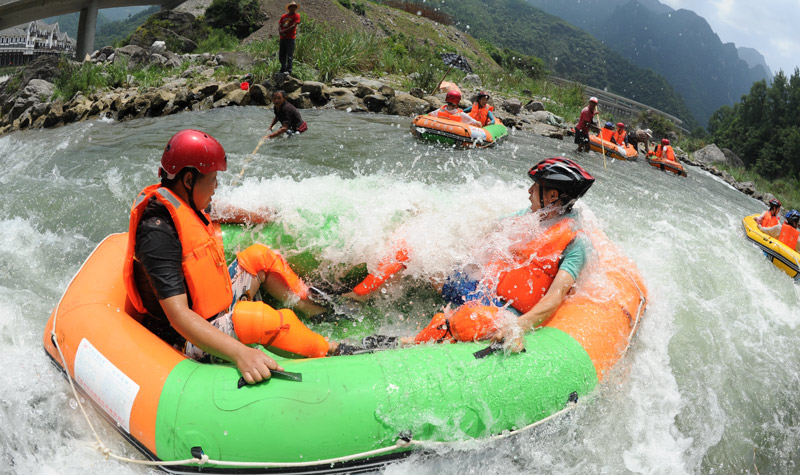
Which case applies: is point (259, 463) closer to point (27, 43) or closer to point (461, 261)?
point (461, 261)

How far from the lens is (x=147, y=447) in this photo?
7.62 ft

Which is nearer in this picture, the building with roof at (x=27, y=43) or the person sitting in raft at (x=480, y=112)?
the person sitting in raft at (x=480, y=112)

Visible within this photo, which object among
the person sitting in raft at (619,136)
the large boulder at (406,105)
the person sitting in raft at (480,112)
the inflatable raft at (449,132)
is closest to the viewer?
the inflatable raft at (449,132)

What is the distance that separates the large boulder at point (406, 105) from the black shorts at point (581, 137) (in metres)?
4.46

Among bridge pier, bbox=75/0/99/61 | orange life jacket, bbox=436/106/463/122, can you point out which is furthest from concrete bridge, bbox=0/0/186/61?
orange life jacket, bbox=436/106/463/122

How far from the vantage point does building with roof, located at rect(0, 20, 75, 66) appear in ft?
160

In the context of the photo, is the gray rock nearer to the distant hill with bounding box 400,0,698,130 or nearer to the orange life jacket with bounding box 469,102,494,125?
the orange life jacket with bounding box 469,102,494,125

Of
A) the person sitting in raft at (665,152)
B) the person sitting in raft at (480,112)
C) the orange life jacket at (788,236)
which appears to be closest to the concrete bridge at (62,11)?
the person sitting in raft at (480,112)

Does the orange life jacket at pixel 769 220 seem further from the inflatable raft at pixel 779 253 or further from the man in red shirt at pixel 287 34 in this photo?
the man in red shirt at pixel 287 34

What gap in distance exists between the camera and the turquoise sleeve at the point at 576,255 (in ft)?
10.3

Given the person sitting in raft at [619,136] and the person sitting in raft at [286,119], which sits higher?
the person sitting in raft at [619,136]

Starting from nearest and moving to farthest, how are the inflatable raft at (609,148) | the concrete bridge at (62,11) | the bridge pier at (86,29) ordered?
the inflatable raft at (609,148) < the concrete bridge at (62,11) < the bridge pier at (86,29)

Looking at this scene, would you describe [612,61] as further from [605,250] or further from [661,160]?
[605,250]

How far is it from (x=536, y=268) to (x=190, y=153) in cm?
225
